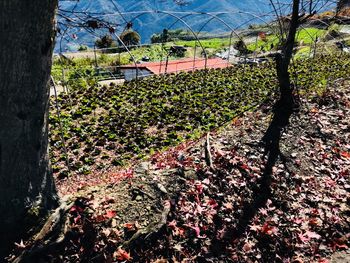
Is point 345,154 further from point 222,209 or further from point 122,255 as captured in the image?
point 122,255

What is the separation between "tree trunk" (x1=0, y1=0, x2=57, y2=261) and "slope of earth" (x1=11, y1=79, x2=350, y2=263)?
1.40 ft

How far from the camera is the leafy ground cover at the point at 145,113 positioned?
706cm

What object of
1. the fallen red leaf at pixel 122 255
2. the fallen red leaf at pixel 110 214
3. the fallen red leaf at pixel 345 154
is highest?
the fallen red leaf at pixel 345 154

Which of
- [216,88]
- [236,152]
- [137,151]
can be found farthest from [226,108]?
[236,152]

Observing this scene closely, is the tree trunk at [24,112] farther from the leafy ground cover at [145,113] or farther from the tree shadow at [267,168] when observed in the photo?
the leafy ground cover at [145,113]

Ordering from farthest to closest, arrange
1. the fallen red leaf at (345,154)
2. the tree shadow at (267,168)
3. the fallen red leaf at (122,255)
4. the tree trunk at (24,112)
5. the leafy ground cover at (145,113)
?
1. the leafy ground cover at (145,113)
2. the fallen red leaf at (345,154)
3. the tree shadow at (267,168)
4. the fallen red leaf at (122,255)
5. the tree trunk at (24,112)

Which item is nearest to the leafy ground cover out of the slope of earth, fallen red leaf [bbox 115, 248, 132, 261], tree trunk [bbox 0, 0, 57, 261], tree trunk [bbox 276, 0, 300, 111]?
tree trunk [bbox 276, 0, 300, 111]

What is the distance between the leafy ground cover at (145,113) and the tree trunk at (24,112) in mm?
2932

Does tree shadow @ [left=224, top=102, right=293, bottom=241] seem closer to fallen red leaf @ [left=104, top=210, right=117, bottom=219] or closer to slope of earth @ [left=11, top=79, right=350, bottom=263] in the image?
slope of earth @ [left=11, top=79, right=350, bottom=263]

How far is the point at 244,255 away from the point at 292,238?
698 mm

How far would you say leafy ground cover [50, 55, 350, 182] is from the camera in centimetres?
706

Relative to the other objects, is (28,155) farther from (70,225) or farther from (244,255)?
(244,255)

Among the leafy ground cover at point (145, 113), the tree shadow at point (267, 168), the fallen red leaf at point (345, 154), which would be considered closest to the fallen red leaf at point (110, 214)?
the tree shadow at point (267, 168)

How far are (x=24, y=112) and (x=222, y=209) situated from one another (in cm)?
249
